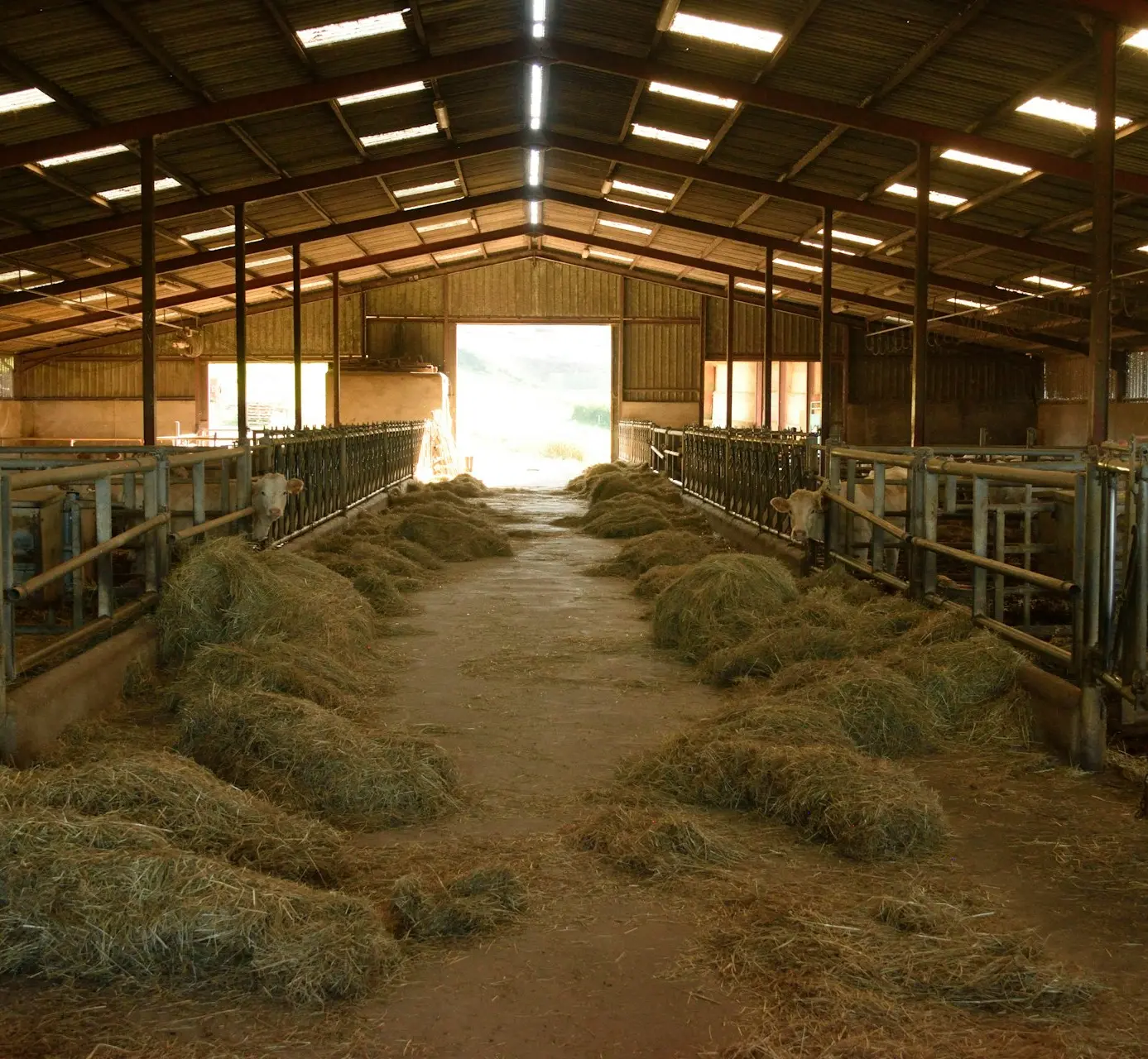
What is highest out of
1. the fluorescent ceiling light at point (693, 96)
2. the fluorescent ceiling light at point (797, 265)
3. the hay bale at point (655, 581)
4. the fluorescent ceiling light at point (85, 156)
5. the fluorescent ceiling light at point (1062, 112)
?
the fluorescent ceiling light at point (693, 96)

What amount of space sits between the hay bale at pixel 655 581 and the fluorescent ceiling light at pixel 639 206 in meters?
12.7

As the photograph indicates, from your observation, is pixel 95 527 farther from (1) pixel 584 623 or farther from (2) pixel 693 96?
(2) pixel 693 96

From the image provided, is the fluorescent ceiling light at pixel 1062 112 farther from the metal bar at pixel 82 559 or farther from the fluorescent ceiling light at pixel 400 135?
the metal bar at pixel 82 559

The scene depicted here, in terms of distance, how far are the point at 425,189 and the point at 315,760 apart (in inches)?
651

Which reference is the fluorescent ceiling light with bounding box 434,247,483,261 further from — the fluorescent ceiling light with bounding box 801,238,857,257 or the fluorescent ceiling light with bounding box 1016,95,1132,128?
the fluorescent ceiling light with bounding box 1016,95,1132,128

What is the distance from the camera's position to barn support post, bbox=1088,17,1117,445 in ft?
29.7

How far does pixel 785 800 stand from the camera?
430 centimetres

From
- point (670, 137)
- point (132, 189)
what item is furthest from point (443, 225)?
point (670, 137)

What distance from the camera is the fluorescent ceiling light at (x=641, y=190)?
1972 cm

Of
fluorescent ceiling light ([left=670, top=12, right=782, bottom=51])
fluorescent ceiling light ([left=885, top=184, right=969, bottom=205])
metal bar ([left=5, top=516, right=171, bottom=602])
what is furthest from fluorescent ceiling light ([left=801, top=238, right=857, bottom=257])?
metal bar ([left=5, top=516, right=171, bottom=602])

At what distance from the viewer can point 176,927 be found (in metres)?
3.11

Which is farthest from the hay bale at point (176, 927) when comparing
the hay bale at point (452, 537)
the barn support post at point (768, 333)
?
the barn support post at point (768, 333)

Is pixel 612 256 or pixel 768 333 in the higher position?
pixel 612 256

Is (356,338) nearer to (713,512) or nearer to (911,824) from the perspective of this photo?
(713,512)
